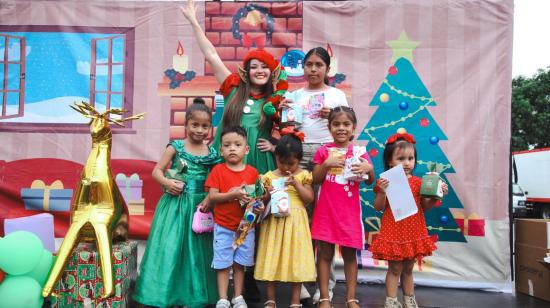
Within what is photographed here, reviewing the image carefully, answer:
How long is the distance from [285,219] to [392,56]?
2.33 meters

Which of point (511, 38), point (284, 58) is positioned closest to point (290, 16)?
point (284, 58)

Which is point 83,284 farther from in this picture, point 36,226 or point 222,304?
point 36,226

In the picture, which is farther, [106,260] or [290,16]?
[290,16]

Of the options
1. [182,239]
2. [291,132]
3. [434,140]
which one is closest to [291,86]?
[434,140]

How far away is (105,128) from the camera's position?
10.5ft

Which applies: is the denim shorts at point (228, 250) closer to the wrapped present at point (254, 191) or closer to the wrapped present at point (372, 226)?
the wrapped present at point (254, 191)

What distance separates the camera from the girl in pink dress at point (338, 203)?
3074 mm

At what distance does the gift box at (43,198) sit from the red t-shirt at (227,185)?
2.30 meters

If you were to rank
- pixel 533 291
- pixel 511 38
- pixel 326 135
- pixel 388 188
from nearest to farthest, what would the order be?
pixel 388 188
pixel 326 135
pixel 533 291
pixel 511 38

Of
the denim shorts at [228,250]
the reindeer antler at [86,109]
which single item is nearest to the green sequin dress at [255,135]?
the denim shorts at [228,250]

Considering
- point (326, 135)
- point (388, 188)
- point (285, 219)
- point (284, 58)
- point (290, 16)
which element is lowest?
point (285, 219)

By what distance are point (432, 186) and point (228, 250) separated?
1437 mm

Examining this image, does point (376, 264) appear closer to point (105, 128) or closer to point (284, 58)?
point (284, 58)

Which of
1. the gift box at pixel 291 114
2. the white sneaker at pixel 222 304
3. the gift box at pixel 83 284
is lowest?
the white sneaker at pixel 222 304
